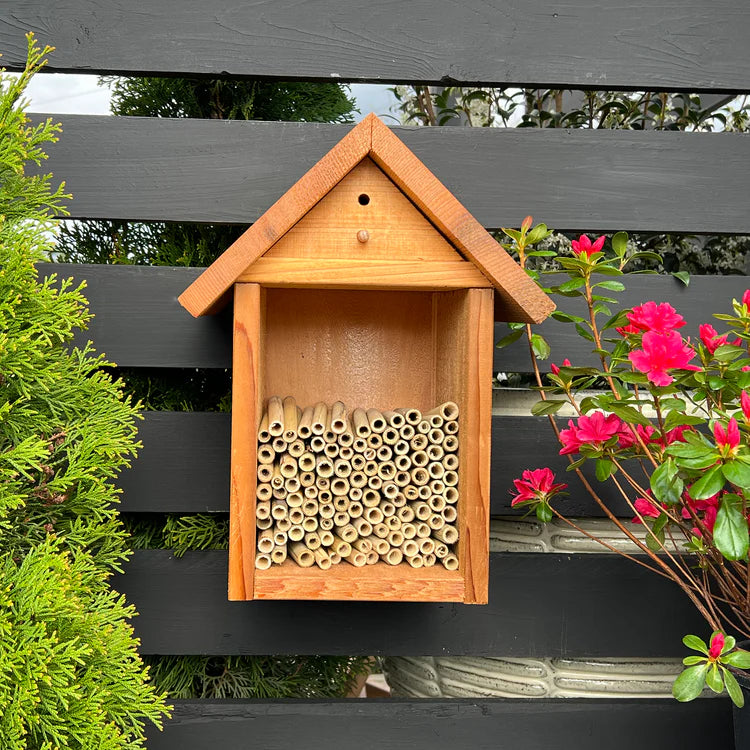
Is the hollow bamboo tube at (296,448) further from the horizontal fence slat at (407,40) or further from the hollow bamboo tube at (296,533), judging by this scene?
the horizontal fence slat at (407,40)

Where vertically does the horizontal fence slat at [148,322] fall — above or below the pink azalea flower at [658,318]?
Result: above

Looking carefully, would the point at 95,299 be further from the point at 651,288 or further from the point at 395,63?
the point at 651,288

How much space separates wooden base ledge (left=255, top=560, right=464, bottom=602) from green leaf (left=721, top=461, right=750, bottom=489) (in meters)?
0.36

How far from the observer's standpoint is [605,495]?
128 centimetres

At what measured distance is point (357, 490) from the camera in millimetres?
985

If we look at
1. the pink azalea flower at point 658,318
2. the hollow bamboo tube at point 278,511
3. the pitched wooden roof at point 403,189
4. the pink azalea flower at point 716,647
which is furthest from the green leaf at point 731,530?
the hollow bamboo tube at point 278,511

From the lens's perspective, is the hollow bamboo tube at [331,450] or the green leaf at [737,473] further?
the hollow bamboo tube at [331,450]

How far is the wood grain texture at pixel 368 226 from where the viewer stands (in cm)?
96

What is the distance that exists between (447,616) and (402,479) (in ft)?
1.35

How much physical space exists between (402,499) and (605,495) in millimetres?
468

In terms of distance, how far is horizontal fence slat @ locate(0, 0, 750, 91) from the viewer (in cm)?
124

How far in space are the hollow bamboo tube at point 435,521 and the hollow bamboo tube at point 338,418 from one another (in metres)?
0.17

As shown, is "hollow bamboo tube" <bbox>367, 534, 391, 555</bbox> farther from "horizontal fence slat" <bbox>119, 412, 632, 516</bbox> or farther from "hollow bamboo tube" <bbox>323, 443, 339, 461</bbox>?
"horizontal fence slat" <bbox>119, 412, 632, 516</bbox>

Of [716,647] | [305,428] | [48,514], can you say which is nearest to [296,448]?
[305,428]
